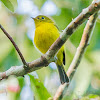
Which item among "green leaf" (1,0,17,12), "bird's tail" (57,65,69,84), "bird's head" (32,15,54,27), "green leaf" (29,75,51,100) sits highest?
"green leaf" (1,0,17,12)

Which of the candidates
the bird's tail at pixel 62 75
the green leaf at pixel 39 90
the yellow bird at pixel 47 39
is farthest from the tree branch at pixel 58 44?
the yellow bird at pixel 47 39

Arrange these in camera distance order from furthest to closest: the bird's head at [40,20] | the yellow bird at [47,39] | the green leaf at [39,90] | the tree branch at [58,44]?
1. the bird's head at [40,20]
2. the yellow bird at [47,39]
3. the green leaf at [39,90]
4. the tree branch at [58,44]

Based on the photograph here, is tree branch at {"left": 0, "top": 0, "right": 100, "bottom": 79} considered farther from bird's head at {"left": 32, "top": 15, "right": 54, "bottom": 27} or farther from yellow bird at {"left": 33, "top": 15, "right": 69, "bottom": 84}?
bird's head at {"left": 32, "top": 15, "right": 54, "bottom": 27}

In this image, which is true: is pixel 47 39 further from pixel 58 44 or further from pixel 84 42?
pixel 58 44

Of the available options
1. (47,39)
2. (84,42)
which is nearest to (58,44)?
(84,42)

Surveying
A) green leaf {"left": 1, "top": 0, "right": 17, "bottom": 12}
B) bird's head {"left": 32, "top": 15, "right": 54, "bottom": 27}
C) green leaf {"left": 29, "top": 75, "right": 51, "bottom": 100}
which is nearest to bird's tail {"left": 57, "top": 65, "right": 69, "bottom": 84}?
green leaf {"left": 29, "top": 75, "right": 51, "bottom": 100}

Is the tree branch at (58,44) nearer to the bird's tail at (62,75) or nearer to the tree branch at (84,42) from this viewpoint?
the tree branch at (84,42)

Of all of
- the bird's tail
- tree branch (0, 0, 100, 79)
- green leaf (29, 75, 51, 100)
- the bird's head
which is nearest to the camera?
tree branch (0, 0, 100, 79)

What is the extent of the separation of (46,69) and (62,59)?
0.28 m

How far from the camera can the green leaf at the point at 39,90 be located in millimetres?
2559

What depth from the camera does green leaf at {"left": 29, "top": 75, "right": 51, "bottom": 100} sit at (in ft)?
8.39

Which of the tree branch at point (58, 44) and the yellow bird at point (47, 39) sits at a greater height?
the tree branch at point (58, 44)

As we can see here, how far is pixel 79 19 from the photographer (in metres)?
2.13

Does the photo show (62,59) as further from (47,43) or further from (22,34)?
(22,34)
